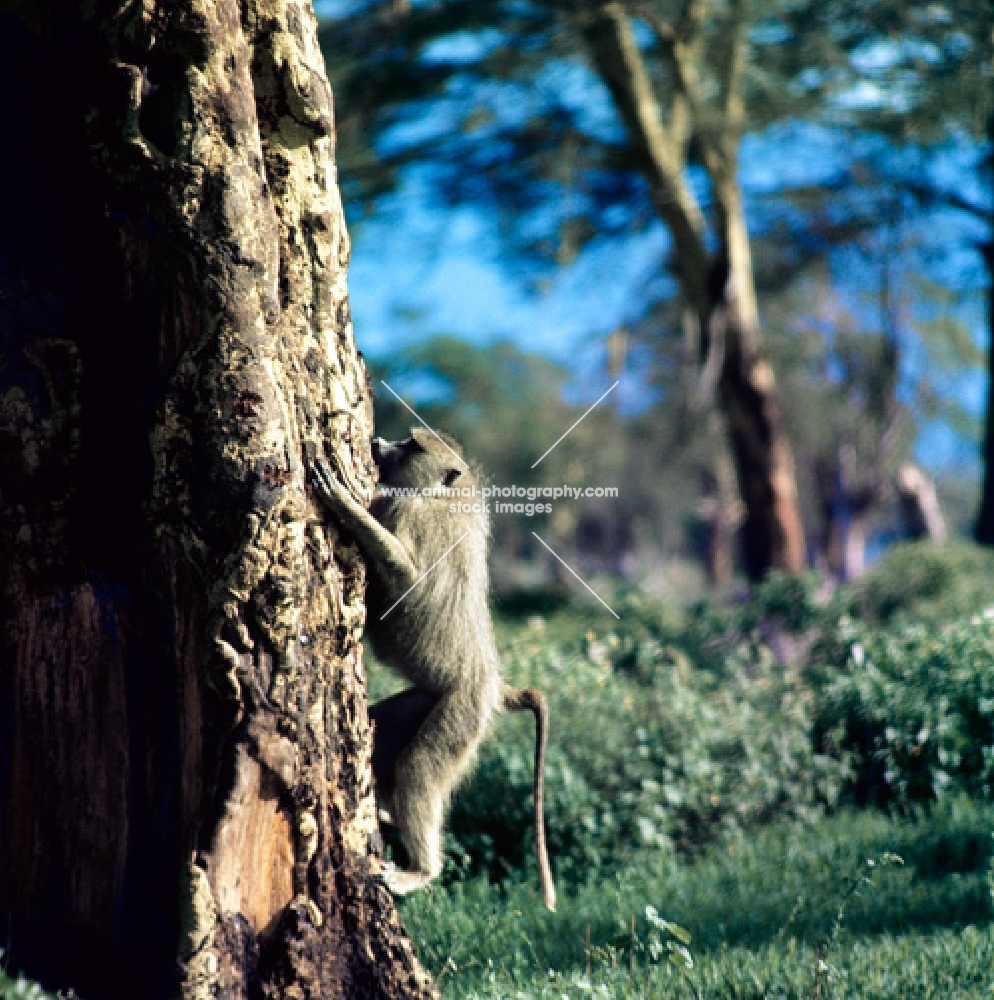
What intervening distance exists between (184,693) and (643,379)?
25159 mm

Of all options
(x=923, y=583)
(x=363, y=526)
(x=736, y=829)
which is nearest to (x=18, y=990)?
(x=363, y=526)

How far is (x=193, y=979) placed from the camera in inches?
112

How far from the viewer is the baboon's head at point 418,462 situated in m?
3.95

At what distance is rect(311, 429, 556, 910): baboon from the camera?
387 cm

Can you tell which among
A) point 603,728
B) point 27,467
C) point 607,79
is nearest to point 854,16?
point 607,79

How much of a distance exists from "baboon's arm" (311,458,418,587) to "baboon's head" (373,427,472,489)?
1.14 feet

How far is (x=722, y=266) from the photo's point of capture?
12.8 m

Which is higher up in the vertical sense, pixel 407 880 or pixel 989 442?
pixel 407 880

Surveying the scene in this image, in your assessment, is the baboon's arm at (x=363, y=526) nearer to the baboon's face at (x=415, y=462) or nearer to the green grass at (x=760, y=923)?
the baboon's face at (x=415, y=462)

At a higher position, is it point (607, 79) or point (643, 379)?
point (607, 79)

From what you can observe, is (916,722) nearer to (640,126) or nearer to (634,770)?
(634,770)

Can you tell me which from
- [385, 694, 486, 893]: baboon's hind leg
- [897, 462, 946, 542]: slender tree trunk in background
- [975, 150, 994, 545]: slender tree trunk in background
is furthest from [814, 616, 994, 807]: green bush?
[897, 462, 946, 542]: slender tree trunk in background

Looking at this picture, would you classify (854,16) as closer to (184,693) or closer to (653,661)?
(653,661)

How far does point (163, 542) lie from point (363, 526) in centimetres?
59
